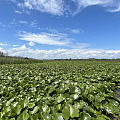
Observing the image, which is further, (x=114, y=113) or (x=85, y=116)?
(x=114, y=113)

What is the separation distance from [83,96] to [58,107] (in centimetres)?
79

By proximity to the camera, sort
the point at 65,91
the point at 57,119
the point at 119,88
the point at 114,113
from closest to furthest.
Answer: the point at 57,119, the point at 114,113, the point at 65,91, the point at 119,88

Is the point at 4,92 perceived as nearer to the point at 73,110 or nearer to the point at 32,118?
the point at 32,118

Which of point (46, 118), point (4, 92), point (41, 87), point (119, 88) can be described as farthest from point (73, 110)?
point (119, 88)

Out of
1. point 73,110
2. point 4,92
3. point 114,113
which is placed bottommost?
point 114,113

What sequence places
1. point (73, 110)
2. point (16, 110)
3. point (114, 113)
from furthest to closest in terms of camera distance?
point (114, 113) → point (16, 110) → point (73, 110)

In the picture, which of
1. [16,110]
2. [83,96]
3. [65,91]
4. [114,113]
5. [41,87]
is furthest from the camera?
[41,87]

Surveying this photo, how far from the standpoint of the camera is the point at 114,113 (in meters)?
1.82

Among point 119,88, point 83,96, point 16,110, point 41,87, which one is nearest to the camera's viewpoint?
point 16,110

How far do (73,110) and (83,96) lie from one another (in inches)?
32.1

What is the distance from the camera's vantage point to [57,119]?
47.7 inches

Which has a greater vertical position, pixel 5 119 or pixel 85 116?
pixel 85 116

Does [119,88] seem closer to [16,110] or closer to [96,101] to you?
[96,101]

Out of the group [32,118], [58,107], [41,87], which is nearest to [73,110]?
[58,107]
